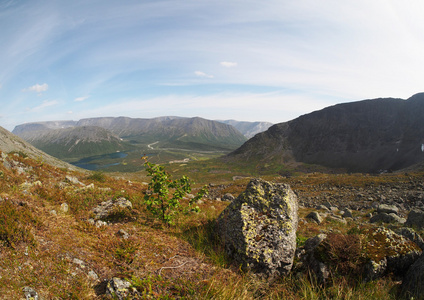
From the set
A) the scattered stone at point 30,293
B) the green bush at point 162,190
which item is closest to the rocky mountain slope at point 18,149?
the green bush at point 162,190

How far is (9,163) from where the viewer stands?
36.0 ft

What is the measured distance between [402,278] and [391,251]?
0.69m

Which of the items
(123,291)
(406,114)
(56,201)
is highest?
(406,114)

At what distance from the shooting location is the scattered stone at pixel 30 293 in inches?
144

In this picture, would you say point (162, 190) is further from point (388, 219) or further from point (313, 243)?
point (388, 219)

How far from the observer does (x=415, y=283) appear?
4637mm

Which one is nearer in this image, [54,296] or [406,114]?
[54,296]

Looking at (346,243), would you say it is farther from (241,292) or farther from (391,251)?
(241,292)

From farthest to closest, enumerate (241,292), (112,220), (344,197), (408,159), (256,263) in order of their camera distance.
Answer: (408,159)
(344,197)
(112,220)
(256,263)
(241,292)

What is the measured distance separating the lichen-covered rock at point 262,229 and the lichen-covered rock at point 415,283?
2.52m

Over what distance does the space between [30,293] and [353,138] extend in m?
148

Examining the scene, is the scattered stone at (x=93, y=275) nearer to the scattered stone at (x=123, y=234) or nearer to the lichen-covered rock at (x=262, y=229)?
the scattered stone at (x=123, y=234)

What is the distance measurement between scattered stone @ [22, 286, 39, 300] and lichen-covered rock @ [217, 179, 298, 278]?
446 cm

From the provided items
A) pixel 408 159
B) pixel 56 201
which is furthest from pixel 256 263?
pixel 408 159
